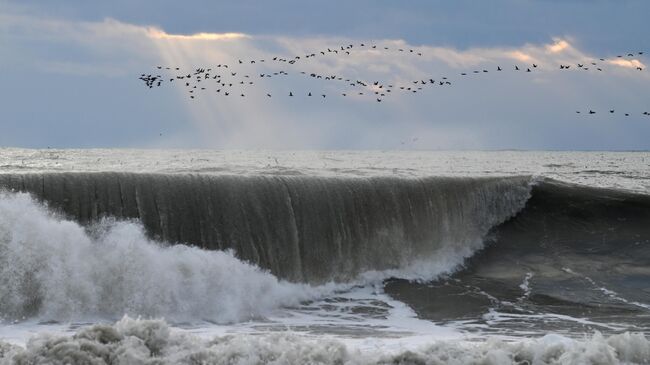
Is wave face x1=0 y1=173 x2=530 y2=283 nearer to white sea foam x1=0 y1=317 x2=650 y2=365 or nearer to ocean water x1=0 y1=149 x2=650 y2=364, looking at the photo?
ocean water x1=0 y1=149 x2=650 y2=364

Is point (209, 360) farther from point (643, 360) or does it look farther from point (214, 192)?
point (214, 192)

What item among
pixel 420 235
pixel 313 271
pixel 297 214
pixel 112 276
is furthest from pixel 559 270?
pixel 112 276

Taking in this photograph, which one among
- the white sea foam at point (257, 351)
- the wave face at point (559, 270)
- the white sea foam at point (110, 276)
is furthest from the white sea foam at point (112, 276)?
the white sea foam at point (257, 351)

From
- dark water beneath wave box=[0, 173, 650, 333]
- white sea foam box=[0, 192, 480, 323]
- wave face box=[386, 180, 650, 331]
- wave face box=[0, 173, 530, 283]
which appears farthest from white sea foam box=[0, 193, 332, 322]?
wave face box=[386, 180, 650, 331]

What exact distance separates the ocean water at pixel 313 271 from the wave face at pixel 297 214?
0.04 m

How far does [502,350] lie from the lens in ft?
38.6

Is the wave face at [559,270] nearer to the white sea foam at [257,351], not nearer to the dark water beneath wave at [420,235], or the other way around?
the dark water beneath wave at [420,235]

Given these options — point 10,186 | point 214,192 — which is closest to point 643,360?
point 214,192

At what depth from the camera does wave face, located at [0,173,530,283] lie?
18.0 m

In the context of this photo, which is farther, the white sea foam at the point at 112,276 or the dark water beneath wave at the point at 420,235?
the dark water beneath wave at the point at 420,235

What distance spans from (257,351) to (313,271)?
769 centimetres

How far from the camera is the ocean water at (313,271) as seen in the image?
38.3ft

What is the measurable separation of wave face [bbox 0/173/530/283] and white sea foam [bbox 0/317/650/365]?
5.37 metres

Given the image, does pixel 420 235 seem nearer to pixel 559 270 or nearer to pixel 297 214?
pixel 297 214
